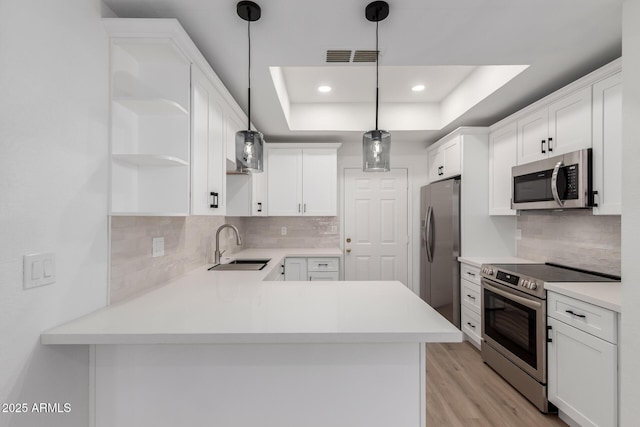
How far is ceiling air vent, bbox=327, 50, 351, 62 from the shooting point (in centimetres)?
181

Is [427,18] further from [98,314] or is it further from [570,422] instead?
[570,422]

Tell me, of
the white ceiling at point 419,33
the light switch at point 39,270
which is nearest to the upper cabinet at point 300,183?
the white ceiling at point 419,33

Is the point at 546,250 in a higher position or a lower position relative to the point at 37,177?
lower

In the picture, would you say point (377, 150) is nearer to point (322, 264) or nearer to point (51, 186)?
point (51, 186)

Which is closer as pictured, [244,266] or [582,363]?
[582,363]

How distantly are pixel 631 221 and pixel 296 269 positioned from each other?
2762 millimetres

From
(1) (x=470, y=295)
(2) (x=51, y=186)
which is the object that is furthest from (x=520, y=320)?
(2) (x=51, y=186)

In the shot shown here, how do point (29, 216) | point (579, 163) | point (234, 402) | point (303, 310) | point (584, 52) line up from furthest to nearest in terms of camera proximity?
point (579, 163) < point (584, 52) < point (303, 310) < point (234, 402) < point (29, 216)

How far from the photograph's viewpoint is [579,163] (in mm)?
2000

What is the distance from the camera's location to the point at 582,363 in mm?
1749

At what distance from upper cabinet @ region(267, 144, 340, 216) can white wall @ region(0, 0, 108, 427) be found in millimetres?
2425

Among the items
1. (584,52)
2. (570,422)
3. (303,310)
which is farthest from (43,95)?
(570,422)

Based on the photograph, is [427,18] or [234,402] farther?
[427,18]

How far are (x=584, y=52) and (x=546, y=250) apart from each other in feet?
5.40
